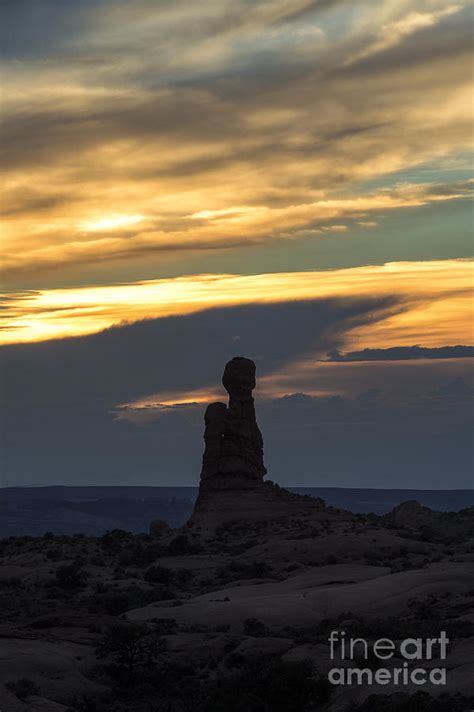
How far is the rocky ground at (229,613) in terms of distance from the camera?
38.6 metres

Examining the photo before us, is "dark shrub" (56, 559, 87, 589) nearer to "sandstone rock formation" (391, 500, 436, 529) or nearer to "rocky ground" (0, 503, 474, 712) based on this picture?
"rocky ground" (0, 503, 474, 712)

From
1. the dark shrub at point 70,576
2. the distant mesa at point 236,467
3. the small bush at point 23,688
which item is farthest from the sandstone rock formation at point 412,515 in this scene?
the small bush at point 23,688

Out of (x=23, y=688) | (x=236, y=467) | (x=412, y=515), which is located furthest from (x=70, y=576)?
(x=412, y=515)

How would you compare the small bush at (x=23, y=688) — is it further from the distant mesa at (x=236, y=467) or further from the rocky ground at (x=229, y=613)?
the distant mesa at (x=236, y=467)

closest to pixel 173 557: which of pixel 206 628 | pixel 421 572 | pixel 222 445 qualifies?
pixel 222 445

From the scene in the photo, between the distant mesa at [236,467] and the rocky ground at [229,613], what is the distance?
6.77 feet

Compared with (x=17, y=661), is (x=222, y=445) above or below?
above

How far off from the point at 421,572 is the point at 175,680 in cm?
2206

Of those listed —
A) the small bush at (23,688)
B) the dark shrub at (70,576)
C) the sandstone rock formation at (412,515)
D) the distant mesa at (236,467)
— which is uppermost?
the distant mesa at (236,467)

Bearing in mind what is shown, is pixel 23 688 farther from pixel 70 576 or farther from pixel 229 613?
pixel 70 576

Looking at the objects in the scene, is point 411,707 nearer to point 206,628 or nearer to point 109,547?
point 206,628

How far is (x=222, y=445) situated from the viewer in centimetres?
9600

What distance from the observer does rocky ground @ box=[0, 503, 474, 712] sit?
38625mm

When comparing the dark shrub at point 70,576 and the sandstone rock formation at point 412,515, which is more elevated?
the dark shrub at point 70,576
